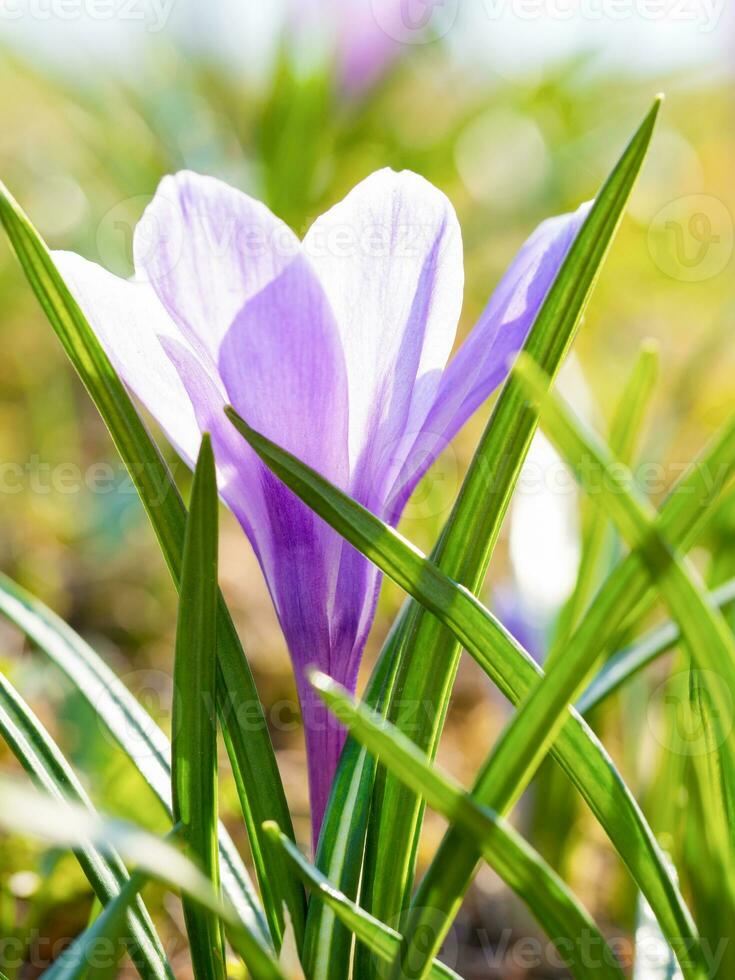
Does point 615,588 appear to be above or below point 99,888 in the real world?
above

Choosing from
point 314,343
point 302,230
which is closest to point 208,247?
point 314,343

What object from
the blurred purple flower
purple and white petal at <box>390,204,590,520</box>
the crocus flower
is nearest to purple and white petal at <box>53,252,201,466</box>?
the crocus flower

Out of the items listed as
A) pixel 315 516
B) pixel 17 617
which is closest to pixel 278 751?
pixel 17 617

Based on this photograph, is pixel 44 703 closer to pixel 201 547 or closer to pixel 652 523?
pixel 201 547

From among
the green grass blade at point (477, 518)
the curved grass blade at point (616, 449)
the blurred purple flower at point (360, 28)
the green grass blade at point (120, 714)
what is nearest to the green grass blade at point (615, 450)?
the curved grass blade at point (616, 449)

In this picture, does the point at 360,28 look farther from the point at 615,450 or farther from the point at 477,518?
the point at 477,518

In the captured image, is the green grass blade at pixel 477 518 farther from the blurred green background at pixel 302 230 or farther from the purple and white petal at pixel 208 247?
the blurred green background at pixel 302 230
